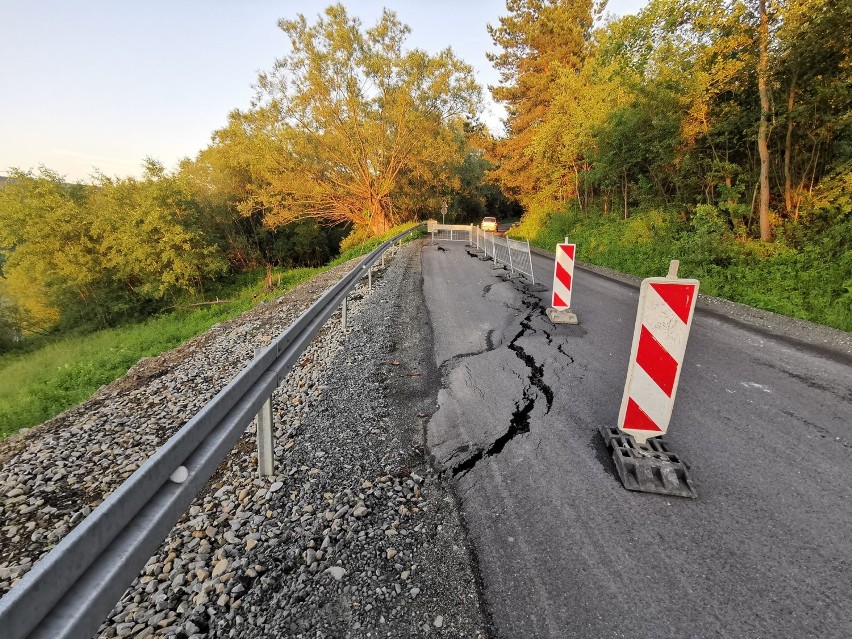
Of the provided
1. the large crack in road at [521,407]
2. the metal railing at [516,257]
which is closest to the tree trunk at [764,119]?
the metal railing at [516,257]

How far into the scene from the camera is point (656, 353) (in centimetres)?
269

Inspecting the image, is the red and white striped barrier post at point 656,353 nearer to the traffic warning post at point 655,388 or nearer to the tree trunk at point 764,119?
the traffic warning post at point 655,388

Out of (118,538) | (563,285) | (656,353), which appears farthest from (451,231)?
(118,538)

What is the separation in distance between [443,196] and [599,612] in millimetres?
30908

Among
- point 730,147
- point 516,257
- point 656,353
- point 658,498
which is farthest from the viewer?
point 516,257

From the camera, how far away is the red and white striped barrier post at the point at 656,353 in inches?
101

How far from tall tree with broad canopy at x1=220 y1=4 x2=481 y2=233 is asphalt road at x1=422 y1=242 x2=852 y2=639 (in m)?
20.8

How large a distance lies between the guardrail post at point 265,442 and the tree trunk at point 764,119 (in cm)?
1121

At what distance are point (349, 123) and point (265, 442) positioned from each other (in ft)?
74.2

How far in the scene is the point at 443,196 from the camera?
30297 millimetres

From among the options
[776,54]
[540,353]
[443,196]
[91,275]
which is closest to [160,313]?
[91,275]

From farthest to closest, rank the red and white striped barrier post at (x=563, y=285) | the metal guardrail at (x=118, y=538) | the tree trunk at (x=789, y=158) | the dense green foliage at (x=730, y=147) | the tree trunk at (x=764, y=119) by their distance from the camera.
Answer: the tree trunk at (x=789, y=158), the tree trunk at (x=764, y=119), the dense green foliage at (x=730, y=147), the red and white striped barrier post at (x=563, y=285), the metal guardrail at (x=118, y=538)

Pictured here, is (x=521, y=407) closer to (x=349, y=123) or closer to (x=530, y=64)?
(x=349, y=123)

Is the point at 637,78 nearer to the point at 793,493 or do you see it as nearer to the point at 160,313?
the point at 793,493
